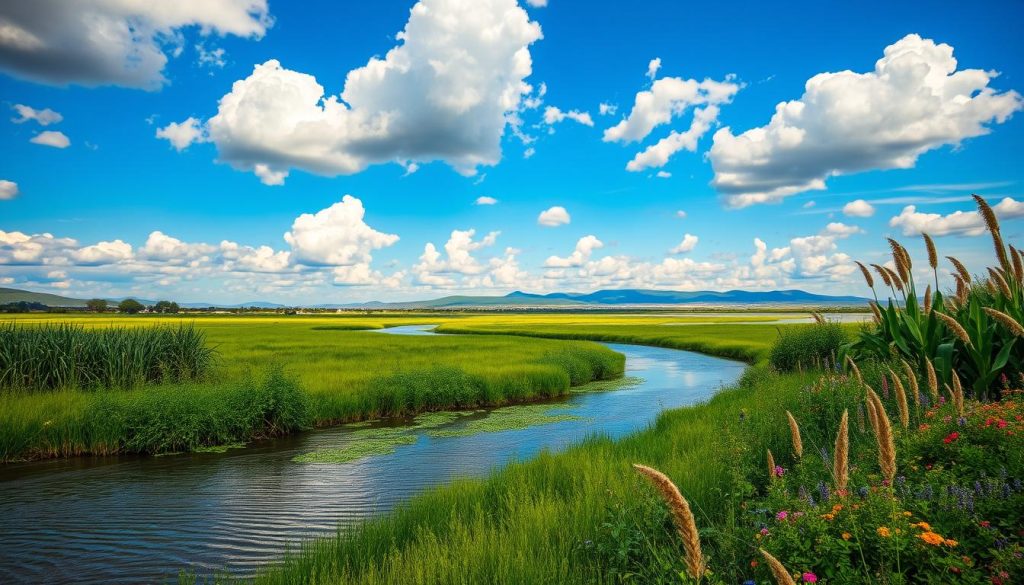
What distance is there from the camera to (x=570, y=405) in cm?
2358

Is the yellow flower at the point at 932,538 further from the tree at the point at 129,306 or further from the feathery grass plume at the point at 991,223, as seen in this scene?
the tree at the point at 129,306

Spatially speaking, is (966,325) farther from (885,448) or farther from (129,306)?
(129,306)

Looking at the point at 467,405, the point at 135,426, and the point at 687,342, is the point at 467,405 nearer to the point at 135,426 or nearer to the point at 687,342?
the point at 135,426

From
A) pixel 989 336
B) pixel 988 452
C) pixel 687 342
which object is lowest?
pixel 687 342

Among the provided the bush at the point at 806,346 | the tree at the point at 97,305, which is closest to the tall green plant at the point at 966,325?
the bush at the point at 806,346

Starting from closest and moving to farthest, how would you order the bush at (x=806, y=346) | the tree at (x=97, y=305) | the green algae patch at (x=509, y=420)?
1. the green algae patch at (x=509, y=420)
2. the bush at (x=806, y=346)
3. the tree at (x=97, y=305)

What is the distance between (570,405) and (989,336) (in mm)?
15857

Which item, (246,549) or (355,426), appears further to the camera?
(355,426)

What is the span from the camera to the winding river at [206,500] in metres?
8.73

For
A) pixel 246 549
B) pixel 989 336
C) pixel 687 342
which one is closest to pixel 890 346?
pixel 989 336

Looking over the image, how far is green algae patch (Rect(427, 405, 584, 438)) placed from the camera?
59.7 ft

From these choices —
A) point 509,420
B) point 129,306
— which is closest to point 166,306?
point 129,306

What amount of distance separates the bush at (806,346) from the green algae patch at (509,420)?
36.3 ft

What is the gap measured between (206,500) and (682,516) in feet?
40.9
